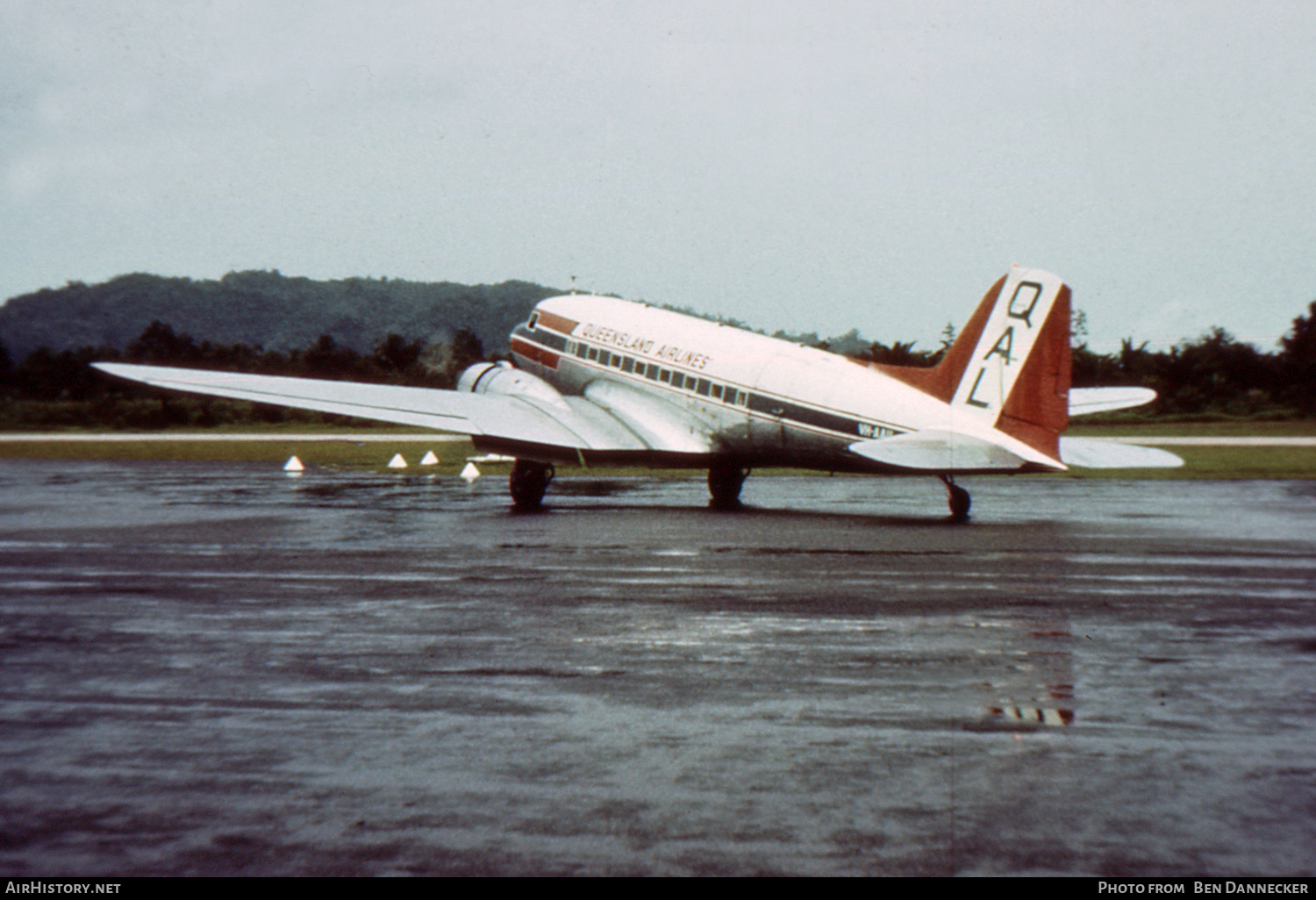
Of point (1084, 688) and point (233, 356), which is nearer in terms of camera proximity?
point (1084, 688)

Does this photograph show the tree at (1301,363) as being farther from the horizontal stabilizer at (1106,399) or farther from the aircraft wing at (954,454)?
the aircraft wing at (954,454)

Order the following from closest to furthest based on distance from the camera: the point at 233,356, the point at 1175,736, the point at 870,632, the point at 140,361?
the point at 1175,736
the point at 870,632
the point at 140,361
the point at 233,356

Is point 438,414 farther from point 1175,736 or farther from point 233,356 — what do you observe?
point 233,356

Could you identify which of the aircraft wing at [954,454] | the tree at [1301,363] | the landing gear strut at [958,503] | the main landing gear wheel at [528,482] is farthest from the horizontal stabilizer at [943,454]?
the tree at [1301,363]

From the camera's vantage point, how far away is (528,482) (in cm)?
2633

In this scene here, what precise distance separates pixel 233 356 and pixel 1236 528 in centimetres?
8242

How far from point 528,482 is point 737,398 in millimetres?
5099

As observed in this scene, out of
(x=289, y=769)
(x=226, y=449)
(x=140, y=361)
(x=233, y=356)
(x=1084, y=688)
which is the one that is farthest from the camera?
(x=233, y=356)

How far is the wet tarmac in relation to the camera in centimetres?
573

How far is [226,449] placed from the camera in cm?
5306

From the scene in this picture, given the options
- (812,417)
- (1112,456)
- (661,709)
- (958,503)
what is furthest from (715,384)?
(661,709)

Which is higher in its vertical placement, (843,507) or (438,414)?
(438,414)

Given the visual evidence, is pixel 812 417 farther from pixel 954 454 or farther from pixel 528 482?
pixel 528 482
